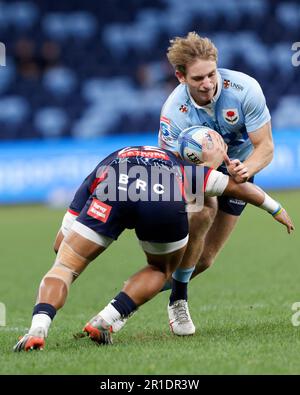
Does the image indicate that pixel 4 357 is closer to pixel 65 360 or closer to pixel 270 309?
pixel 65 360

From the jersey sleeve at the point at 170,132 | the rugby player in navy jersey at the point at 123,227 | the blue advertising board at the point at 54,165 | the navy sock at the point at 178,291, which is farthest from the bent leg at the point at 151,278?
the blue advertising board at the point at 54,165

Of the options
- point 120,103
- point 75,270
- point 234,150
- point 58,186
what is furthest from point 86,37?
point 75,270

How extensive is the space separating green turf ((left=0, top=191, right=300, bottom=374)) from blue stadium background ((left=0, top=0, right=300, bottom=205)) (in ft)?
12.2

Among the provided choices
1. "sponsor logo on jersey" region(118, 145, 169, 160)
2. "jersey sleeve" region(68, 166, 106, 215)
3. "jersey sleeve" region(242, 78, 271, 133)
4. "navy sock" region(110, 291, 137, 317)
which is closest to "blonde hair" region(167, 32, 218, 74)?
"jersey sleeve" region(242, 78, 271, 133)

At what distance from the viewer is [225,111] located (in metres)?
6.50

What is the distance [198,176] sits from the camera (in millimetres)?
5758

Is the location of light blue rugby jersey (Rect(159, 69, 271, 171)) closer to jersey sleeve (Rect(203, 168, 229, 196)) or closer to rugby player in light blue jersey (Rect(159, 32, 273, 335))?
rugby player in light blue jersey (Rect(159, 32, 273, 335))

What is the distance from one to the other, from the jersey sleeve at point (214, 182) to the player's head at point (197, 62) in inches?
31.6

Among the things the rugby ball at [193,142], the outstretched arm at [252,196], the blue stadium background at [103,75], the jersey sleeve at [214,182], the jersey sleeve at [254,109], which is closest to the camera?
the jersey sleeve at [214,182]

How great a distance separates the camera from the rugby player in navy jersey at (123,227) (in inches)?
210

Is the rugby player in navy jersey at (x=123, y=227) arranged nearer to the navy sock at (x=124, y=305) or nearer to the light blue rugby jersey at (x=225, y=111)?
the navy sock at (x=124, y=305)

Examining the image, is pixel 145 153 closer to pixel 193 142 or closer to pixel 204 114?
pixel 193 142

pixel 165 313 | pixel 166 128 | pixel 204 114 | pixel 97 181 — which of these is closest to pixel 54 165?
pixel 165 313

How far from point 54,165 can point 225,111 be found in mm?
10953
